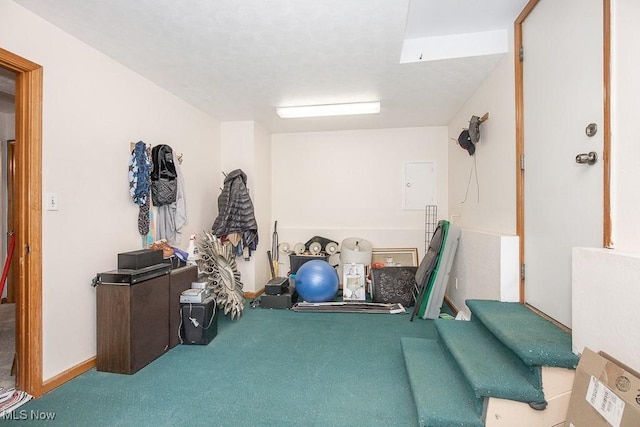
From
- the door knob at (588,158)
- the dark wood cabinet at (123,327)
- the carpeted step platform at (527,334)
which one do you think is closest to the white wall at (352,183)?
the carpeted step platform at (527,334)

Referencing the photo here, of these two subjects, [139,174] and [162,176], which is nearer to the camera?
[139,174]

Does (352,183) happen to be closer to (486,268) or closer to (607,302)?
(486,268)

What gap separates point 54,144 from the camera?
212 centimetres

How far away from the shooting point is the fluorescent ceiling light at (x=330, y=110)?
366 cm

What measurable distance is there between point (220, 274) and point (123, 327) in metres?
1.26

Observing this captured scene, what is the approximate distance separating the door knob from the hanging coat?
11.3ft

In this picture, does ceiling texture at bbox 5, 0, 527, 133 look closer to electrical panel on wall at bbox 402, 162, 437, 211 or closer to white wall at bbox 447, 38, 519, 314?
white wall at bbox 447, 38, 519, 314

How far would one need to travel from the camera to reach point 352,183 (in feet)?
16.1

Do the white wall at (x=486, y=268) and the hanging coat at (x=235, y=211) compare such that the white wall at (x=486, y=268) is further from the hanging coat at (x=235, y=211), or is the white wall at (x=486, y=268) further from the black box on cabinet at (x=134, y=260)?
the black box on cabinet at (x=134, y=260)

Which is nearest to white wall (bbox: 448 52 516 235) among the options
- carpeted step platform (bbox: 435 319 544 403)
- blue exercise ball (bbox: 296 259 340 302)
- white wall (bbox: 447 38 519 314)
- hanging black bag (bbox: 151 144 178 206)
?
white wall (bbox: 447 38 519 314)

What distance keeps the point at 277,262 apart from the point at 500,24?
13.6 ft

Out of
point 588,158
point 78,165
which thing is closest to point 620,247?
point 588,158

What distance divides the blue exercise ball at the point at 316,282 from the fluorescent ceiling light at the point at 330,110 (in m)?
2.07

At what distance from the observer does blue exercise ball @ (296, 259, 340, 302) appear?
399 centimetres
